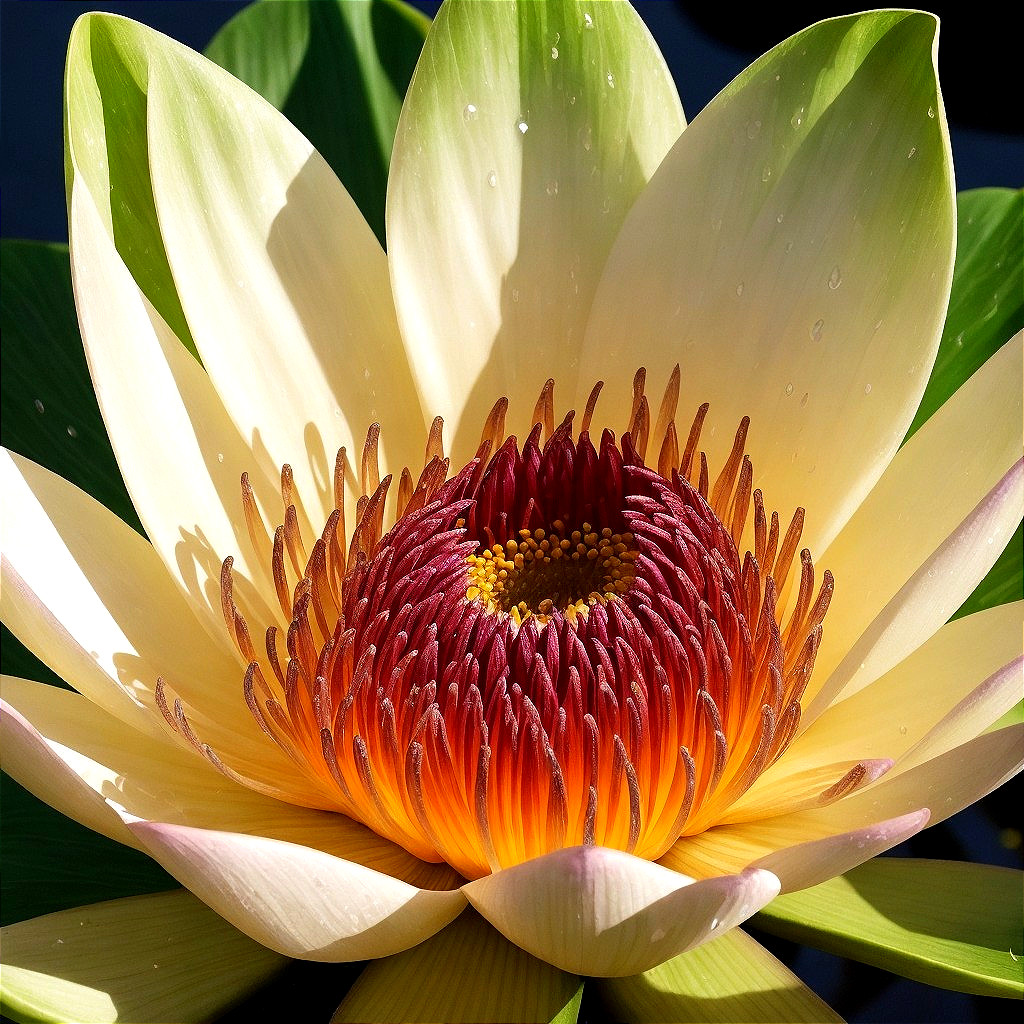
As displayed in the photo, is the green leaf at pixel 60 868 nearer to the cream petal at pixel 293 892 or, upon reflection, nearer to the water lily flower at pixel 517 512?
the water lily flower at pixel 517 512

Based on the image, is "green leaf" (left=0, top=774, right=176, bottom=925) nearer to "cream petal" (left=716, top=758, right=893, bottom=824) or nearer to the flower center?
the flower center

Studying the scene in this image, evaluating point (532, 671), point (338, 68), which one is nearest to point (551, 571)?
point (532, 671)

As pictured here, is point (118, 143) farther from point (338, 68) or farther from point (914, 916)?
point (914, 916)

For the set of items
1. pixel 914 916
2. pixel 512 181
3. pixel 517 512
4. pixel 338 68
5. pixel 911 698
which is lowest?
pixel 914 916

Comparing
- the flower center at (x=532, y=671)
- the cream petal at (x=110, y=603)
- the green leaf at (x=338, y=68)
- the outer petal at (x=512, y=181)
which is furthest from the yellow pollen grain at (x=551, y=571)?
the green leaf at (x=338, y=68)

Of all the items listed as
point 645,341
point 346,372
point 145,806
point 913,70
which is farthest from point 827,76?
point 145,806

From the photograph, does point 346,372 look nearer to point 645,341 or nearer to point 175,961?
point 645,341
